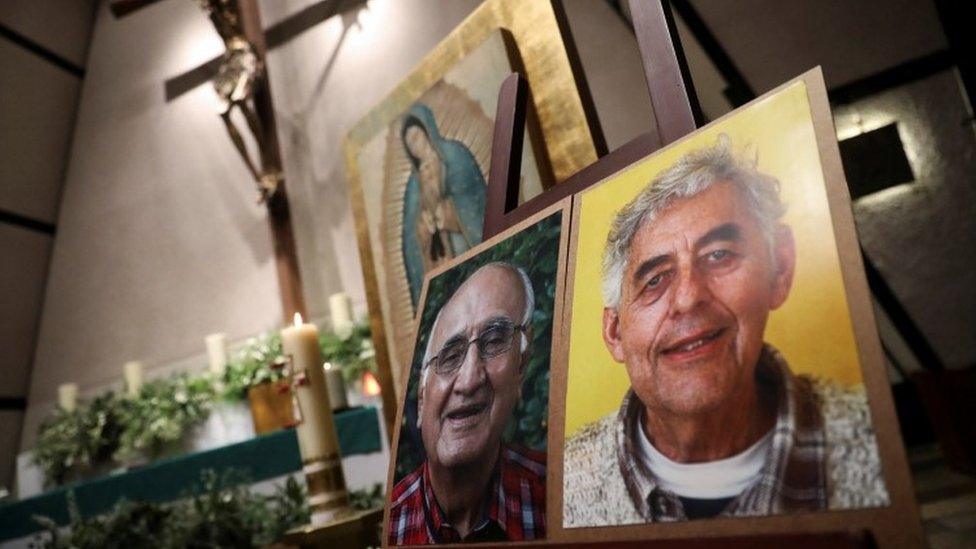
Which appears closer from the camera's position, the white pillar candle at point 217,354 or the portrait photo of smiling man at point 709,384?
the portrait photo of smiling man at point 709,384

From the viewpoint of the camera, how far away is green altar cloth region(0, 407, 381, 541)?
2740 mm

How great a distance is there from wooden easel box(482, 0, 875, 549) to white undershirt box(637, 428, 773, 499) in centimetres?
5

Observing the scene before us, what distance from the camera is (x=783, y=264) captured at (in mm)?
691

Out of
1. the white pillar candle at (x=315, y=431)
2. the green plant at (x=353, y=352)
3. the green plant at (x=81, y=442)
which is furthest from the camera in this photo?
the green plant at (x=81, y=442)

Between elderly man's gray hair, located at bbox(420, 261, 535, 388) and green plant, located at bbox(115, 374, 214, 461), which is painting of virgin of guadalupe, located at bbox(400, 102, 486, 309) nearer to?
elderly man's gray hair, located at bbox(420, 261, 535, 388)

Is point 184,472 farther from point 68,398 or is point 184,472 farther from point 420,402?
point 420,402

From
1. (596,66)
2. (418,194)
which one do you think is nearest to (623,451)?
(418,194)

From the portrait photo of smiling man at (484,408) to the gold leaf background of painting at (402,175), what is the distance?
85 cm

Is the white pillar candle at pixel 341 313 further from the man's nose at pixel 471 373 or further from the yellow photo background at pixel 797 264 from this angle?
the yellow photo background at pixel 797 264

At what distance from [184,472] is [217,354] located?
832mm

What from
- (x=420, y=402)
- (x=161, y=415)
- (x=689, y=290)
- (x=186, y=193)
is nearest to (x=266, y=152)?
(x=186, y=193)

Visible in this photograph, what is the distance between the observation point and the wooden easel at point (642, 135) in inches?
38.1

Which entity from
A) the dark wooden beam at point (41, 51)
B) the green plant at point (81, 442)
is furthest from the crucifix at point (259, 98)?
the green plant at point (81, 442)

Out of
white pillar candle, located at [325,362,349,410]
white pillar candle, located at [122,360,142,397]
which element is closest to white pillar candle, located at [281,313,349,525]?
white pillar candle, located at [325,362,349,410]
